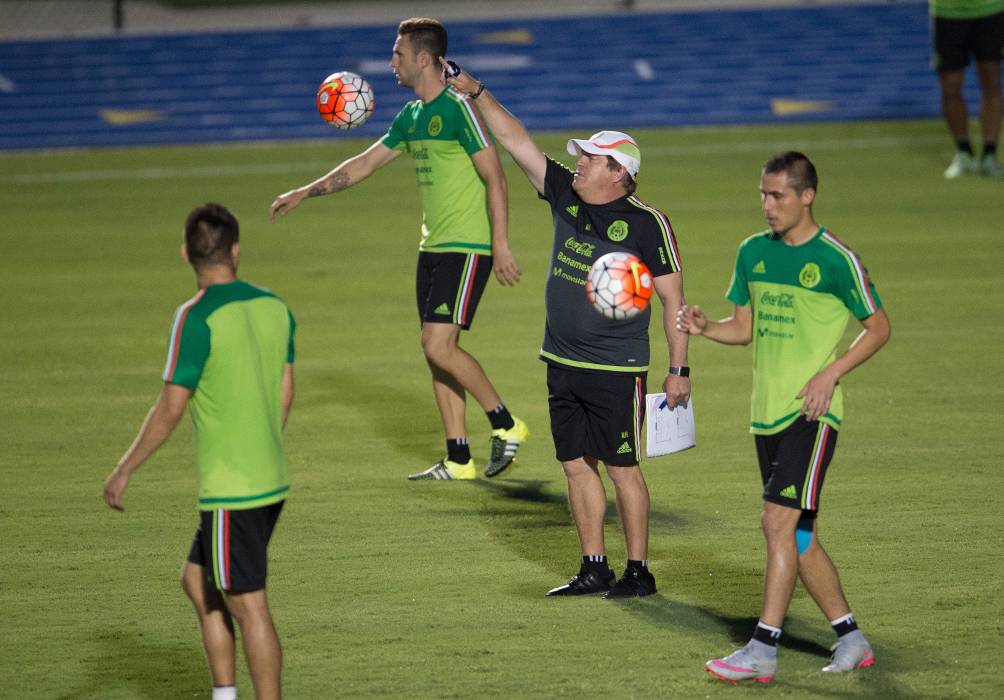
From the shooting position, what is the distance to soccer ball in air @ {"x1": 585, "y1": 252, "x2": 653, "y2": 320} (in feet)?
18.4

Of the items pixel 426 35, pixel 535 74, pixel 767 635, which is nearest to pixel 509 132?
pixel 426 35

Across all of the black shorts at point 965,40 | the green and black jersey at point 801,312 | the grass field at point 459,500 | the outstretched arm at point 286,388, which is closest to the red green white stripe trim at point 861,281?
the green and black jersey at point 801,312

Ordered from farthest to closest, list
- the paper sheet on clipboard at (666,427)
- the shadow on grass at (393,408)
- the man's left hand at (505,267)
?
the shadow on grass at (393,408)
the man's left hand at (505,267)
the paper sheet on clipboard at (666,427)

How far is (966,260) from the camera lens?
12.9m

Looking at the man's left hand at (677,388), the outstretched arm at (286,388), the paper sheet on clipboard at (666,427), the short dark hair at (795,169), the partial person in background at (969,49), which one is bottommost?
the paper sheet on clipboard at (666,427)

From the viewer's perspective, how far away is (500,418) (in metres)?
8.07

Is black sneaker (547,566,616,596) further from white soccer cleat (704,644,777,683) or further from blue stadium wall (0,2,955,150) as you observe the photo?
blue stadium wall (0,2,955,150)

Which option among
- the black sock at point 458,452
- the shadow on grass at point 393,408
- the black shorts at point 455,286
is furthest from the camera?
the shadow on grass at point 393,408

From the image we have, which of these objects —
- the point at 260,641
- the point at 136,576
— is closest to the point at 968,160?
the point at 136,576

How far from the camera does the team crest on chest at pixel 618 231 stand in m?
6.04

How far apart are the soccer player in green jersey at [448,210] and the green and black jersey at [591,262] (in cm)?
147

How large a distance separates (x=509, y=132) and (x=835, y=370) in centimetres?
198

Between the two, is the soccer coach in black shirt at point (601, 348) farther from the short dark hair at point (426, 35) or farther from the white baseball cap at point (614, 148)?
the short dark hair at point (426, 35)

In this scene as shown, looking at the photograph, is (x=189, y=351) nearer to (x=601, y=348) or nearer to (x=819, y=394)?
(x=601, y=348)
